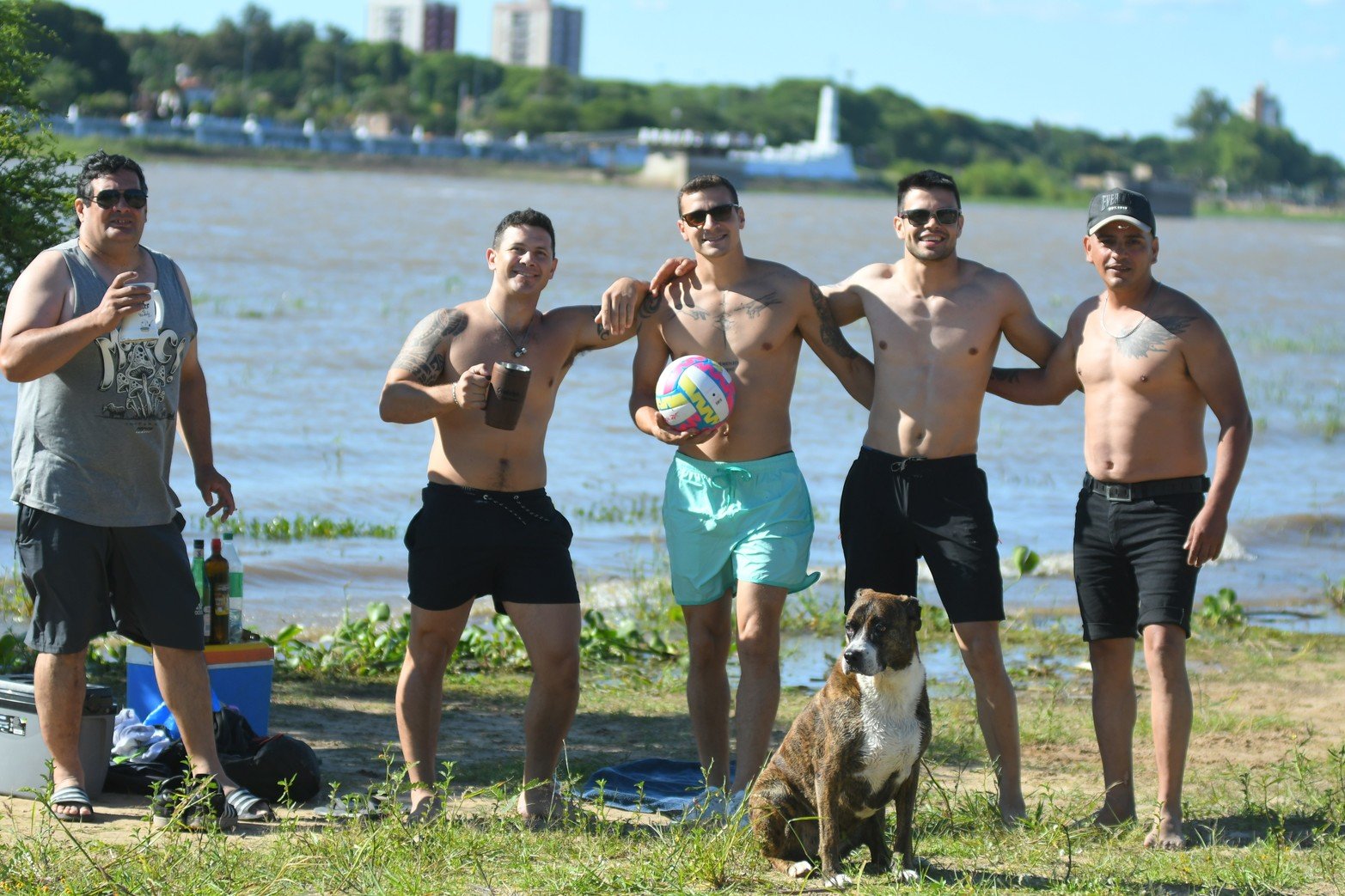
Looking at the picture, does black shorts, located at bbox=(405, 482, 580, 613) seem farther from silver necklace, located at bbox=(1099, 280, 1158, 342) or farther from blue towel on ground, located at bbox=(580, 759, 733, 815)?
silver necklace, located at bbox=(1099, 280, 1158, 342)

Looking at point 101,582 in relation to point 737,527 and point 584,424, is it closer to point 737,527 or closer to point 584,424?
point 737,527

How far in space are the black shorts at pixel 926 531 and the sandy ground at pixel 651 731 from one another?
0.76 m

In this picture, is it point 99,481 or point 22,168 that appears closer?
point 99,481

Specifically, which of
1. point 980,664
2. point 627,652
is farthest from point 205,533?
point 980,664

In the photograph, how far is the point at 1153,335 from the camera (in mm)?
6129

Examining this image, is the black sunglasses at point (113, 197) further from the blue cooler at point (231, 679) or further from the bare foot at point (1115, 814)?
the bare foot at point (1115, 814)

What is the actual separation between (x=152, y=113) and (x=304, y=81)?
2033 inches

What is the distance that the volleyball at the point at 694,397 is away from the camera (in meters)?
6.07

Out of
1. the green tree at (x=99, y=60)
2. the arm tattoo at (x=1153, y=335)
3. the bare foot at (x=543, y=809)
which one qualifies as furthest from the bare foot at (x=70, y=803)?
the green tree at (x=99, y=60)

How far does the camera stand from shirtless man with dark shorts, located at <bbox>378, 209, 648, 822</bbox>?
19.9 ft

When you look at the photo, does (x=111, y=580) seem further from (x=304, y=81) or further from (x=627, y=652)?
(x=304, y=81)

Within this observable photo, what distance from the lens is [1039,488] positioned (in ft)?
53.8

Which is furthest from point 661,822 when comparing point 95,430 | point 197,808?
point 95,430

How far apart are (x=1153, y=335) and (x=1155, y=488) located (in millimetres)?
578
